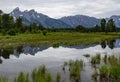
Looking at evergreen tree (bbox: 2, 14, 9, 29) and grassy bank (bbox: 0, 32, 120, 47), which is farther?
evergreen tree (bbox: 2, 14, 9, 29)

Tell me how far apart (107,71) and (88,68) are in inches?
280

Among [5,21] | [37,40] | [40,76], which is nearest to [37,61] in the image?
[40,76]

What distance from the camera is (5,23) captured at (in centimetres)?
13538

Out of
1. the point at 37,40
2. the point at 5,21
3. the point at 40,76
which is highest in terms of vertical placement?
the point at 5,21

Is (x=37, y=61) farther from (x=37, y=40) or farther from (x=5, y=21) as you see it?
(x=5, y=21)

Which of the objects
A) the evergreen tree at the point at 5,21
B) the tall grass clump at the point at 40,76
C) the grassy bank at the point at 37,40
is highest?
the evergreen tree at the point at 5,21

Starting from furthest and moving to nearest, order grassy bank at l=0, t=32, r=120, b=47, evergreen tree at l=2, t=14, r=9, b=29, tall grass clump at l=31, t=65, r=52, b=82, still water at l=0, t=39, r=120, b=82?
1. evergreen tree at l=2, t=14, r=9, b=29
2. grassy bank at l=0, t=32, r=120, b=47
3. still water at l=0, t=39, r=120, b=82
4. tall grass clump at l=31, t=65, r=52, b=82

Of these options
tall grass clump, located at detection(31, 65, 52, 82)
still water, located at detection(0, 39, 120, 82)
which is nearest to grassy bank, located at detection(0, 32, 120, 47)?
still water, located at detection(0, 39, 120, 82)

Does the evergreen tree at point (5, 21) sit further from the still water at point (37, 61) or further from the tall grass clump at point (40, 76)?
the tall grass clump at point (40, 76)

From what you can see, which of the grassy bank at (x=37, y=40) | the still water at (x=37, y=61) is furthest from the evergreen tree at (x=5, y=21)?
the still water at (x=37, y=61)

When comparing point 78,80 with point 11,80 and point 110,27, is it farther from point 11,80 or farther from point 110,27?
point 110,27

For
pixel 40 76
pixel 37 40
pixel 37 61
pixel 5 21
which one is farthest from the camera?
pixel 5 21

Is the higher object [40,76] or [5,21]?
[5,21]

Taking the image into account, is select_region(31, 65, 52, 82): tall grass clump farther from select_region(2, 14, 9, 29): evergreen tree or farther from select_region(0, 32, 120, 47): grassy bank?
select_region(2, 14, 9, 29): evergreen tree
